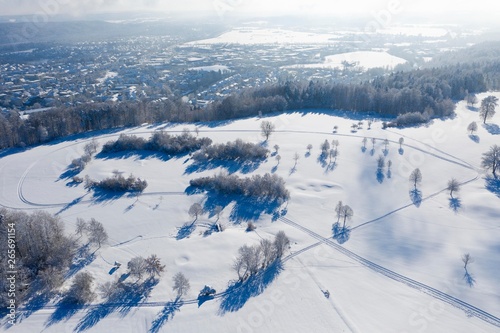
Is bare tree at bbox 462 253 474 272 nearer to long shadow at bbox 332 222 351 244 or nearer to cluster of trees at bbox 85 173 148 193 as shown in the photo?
long shadow at bbox 332 222 351 244

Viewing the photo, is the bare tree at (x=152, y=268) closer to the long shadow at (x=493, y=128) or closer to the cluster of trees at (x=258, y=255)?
the cluster of trees at (x=258, y=255)

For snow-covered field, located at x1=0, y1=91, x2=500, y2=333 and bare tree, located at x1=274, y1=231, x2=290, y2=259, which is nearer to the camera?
snow-covered field, located at x1=0, y1=91, x2=500, y2=333

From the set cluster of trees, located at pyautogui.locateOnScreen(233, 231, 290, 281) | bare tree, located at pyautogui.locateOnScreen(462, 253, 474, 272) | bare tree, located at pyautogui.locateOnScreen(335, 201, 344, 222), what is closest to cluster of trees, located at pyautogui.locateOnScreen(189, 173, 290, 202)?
bare tree, located at pyautogui.locateOnScreen(335, 201, 344, 222)

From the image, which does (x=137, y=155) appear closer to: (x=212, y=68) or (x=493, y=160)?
(x=493, y=160)

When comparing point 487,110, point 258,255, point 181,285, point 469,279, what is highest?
point 487,110

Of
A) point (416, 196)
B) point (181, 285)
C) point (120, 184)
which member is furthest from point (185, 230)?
point (416, 196)

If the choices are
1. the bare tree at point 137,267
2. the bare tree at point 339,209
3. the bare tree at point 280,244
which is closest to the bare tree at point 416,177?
the bare tree at point 339,209
